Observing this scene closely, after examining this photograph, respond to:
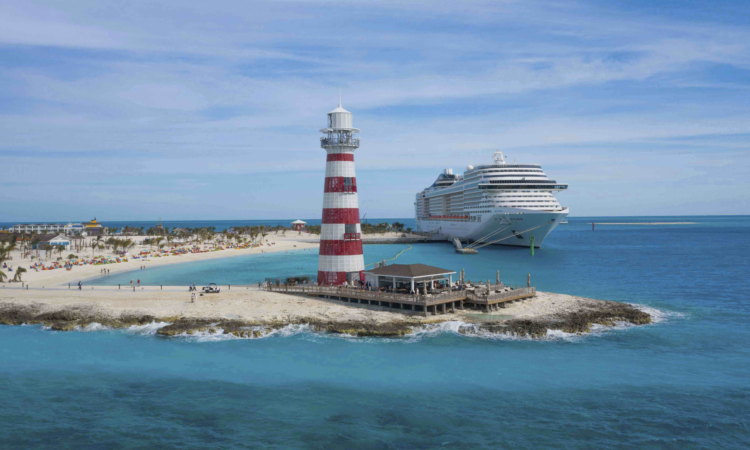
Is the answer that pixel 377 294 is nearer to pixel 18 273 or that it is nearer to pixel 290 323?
pixel 290 323

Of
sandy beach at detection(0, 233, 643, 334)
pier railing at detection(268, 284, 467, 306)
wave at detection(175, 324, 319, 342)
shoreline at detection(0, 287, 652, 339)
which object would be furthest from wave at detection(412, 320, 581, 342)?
wave at detection(175, 324, 319, 342)

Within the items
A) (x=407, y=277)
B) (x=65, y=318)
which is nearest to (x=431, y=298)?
(x=407, y=277)

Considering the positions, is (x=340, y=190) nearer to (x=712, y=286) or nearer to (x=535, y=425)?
(x=535, y=425)

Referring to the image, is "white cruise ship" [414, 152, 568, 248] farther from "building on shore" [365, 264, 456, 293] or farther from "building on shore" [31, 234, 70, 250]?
"building on shore" [31, 234, 70, 250]

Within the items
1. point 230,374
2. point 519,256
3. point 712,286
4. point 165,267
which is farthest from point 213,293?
point 519,256

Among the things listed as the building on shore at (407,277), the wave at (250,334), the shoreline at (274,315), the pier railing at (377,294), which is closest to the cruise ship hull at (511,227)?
the shoreline at (274,315)

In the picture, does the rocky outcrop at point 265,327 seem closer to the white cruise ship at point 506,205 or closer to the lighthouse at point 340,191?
the lighthouse at point 340,191
